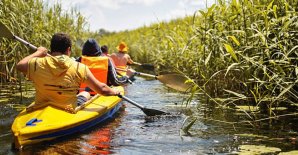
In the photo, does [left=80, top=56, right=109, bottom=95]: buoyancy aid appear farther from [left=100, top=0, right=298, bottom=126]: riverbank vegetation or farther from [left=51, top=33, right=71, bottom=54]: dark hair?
[left=51, top=33, right=71, bottom=54]: dark hair

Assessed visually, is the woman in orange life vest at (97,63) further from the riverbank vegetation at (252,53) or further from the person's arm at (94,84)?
the person's arm at (94,84)

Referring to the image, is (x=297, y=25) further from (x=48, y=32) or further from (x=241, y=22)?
(x=48, y=32)

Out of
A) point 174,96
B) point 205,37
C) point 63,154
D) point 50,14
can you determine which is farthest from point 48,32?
point 63,154

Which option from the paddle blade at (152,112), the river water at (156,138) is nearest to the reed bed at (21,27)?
the river water at (156,138)

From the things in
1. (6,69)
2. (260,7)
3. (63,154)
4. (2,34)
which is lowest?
(63,154)

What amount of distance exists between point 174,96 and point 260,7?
3.53m

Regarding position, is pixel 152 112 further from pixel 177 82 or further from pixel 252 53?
pixel 252 53

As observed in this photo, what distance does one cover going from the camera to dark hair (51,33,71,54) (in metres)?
4.77

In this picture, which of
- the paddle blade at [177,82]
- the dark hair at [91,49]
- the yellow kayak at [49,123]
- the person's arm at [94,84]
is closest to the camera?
the yellow kayak at [49,123]

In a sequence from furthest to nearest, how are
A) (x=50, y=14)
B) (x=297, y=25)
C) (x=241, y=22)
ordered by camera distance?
(x=50, y=14), (x=241, y=22), (x=297, y=25)

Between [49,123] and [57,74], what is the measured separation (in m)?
0.59

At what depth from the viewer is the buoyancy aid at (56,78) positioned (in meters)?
4.70

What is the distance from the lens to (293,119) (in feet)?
17.7

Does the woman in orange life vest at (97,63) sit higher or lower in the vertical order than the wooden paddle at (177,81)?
higher
